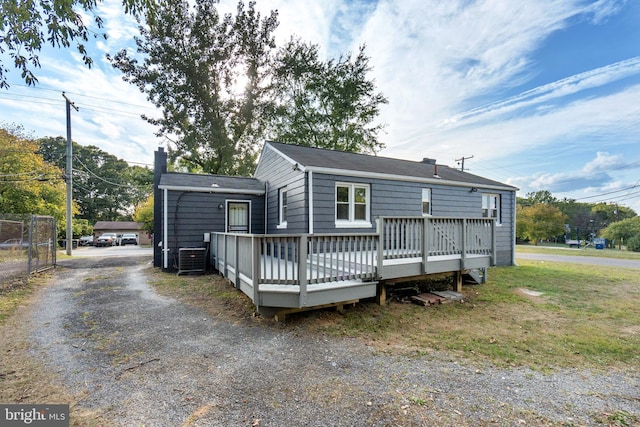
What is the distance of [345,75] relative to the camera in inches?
878

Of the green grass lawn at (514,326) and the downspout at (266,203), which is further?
the downspout at (266,203)

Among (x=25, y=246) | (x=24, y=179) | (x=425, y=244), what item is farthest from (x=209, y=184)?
(x=24, y=179)

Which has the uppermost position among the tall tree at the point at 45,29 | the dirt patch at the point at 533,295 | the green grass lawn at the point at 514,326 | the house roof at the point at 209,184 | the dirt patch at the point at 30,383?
the tall tree at the point at 45,29

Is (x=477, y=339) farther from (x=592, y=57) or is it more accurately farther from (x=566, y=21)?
(x=592, y=57)

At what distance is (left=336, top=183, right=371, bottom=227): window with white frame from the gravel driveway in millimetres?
4318

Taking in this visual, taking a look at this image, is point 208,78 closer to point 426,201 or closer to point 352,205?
point 352,205

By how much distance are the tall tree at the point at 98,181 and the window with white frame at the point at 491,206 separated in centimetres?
3864

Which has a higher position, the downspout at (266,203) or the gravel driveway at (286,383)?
the downspout at (266,203)

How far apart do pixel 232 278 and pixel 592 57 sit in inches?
661

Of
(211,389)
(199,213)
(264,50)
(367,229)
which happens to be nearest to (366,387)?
(211,389)

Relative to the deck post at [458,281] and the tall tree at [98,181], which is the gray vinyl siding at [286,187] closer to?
the deck post at [458,281]

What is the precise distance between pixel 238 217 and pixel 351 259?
6.23 m

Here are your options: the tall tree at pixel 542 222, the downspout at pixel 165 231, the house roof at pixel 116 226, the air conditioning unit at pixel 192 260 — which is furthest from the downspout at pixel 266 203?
the tall tree at pixel 542 222

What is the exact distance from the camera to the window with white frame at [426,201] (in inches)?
389
